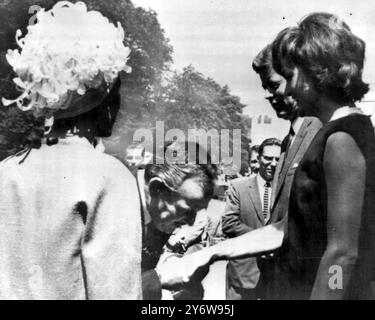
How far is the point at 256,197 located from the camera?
104 inches

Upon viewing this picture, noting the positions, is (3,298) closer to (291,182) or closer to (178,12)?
(291,182)

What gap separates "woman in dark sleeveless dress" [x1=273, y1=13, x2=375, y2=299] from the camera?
7.18 ft

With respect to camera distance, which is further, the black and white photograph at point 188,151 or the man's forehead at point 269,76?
the man's forehead at point 269,76

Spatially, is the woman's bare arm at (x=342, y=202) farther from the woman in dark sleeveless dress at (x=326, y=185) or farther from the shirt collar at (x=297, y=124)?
the shirt collar at (x=297, y=124)

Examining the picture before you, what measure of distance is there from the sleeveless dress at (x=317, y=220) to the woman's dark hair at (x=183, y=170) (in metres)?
0.45

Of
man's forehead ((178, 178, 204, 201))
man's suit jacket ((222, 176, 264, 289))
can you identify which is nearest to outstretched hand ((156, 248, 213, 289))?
man's suit jacket ((222, 176, 264, 289))

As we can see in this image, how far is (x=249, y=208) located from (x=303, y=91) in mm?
618

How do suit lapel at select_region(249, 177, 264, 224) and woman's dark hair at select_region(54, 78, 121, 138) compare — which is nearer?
woman's dark hair at select_region(54, 78, 121, 138)

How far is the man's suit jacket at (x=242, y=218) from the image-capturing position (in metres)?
2.63

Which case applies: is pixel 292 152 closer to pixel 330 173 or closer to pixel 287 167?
pixel 287 167

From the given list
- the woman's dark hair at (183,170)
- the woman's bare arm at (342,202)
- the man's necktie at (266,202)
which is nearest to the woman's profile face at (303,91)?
the woman's bare arm at (342,202)

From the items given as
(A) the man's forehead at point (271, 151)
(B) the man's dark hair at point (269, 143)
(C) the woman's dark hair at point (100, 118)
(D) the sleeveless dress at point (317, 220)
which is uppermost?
(C) the woman's dark hair at point (100, 118)

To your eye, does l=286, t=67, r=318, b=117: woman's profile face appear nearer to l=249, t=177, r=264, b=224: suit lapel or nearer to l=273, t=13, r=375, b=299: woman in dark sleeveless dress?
l=273, t=13, r=375, b=299: woman in dark sleeveless dress

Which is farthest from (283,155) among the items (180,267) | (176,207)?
(180,267)
